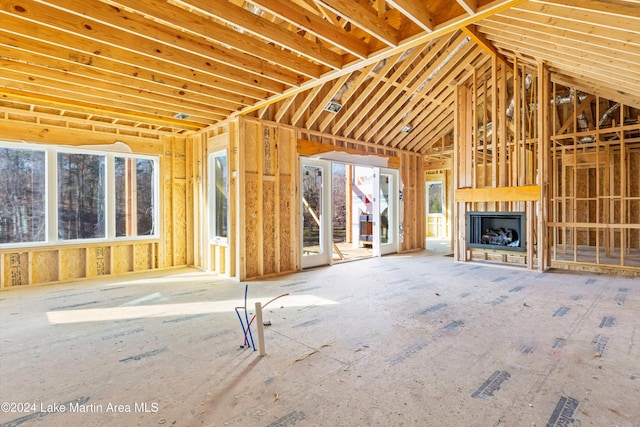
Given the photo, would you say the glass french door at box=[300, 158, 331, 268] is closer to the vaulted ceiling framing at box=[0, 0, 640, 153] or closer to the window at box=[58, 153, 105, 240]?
the vaulted ceiling framing at box=[0, 0, 640, 153]

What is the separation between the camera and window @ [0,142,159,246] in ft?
18.6

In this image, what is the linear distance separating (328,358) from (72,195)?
6091 mm

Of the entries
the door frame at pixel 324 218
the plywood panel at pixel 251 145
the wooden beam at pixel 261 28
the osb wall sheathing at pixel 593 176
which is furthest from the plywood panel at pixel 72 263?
the osb wall sheathing at pixel 593 176

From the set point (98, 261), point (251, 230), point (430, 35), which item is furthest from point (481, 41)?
A: point (98, 261)

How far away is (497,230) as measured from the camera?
7340 millimetres

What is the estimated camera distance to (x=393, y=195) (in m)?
9.44

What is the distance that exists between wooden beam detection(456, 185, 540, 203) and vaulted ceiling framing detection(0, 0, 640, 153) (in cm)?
226

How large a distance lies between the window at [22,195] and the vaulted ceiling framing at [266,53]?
70 centimetres

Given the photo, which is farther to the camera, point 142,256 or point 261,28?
point 142,256

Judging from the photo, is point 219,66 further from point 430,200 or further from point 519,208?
point 430,200

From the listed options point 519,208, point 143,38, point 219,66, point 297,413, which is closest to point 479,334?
point 297,413

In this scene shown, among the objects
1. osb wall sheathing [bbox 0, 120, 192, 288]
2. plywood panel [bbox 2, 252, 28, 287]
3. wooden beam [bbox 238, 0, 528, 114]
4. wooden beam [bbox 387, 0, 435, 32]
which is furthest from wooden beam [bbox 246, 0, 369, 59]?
plywood panel [bbox 2, 252, 28, 287]

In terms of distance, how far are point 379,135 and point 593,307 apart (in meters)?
5.73

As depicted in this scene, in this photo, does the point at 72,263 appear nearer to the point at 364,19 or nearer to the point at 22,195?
the point at 22,195
